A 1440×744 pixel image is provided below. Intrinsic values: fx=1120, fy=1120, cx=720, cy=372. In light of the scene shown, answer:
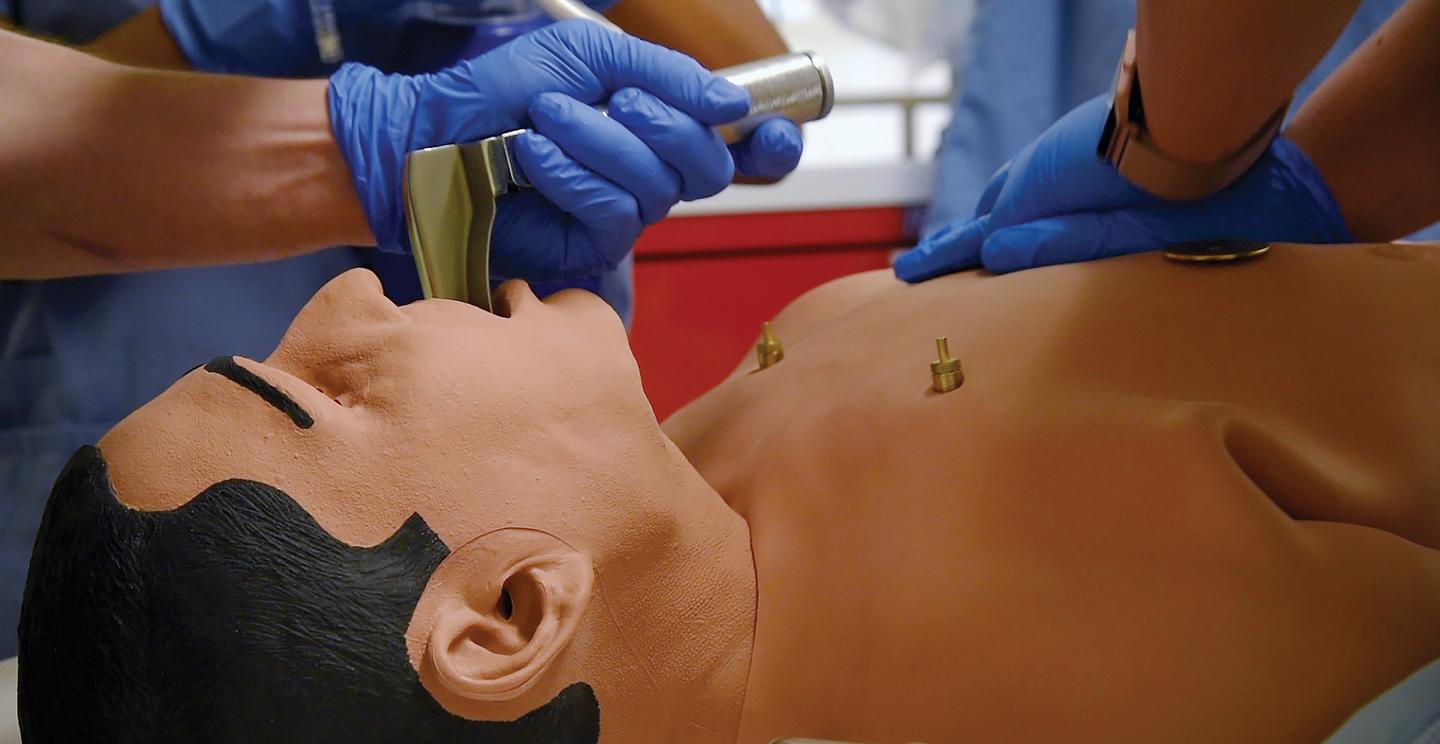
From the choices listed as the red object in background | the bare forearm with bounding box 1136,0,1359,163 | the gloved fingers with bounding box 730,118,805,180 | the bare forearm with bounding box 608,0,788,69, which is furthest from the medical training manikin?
the red object in background

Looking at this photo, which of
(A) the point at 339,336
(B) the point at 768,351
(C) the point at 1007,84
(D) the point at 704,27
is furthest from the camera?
(C) the point at 1007,84

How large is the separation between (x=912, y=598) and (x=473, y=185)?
0.46 metres

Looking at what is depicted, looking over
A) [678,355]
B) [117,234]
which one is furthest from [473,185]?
[678,355]

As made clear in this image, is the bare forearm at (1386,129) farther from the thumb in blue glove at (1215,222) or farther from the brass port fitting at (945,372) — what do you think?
the brass port fitting at (945,372)

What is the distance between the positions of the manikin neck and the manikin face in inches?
1.8

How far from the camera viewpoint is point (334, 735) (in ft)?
2.14

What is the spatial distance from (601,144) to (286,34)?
0.52m

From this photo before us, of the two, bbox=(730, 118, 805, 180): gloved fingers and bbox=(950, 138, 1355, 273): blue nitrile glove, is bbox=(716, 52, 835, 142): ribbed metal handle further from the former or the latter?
bbox=(950, 138, 1355, 273): blue nitrile glove

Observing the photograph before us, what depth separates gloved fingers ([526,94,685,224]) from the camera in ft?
2.99

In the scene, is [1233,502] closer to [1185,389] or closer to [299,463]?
[1185,389]

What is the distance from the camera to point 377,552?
679 millimetres

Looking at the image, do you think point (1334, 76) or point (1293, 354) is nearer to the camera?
point (1293, 354)

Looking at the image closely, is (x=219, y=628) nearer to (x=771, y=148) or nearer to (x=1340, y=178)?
(x=771, y=148)

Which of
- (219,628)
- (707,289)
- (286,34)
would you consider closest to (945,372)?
(219,628)
